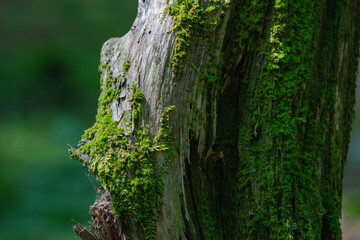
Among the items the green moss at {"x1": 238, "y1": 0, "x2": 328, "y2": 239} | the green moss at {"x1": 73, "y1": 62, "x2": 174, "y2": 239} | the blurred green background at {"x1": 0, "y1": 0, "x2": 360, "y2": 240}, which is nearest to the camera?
the green moss at {"x1": 73, "y1": 62, "x2": 174, "y2": 239}

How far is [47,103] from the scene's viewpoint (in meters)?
9.75

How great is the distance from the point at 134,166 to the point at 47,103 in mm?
8385

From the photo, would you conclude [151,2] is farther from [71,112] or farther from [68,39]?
[68,39]

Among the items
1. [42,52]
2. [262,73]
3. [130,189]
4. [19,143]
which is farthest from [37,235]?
[42,52]

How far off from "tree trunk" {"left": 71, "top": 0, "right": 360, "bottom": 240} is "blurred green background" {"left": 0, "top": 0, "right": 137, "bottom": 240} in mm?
4307

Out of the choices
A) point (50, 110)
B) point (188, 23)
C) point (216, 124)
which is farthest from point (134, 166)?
point (50, 110)

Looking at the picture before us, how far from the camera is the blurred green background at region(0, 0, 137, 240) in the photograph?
6555 millimetres

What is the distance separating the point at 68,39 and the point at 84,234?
10221mm

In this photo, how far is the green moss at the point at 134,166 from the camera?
6.42 feet

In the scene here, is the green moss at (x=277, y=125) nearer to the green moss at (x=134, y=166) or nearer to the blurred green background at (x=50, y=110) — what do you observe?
the green moss at (x=134, y=166)

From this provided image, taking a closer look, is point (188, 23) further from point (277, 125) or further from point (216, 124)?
point (277, 125)

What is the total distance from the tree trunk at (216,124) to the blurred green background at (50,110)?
4.28 metres

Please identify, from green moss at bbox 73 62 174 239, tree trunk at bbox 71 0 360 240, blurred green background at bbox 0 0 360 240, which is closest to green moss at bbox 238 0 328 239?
tree trunk at bbox 71 0 360 240

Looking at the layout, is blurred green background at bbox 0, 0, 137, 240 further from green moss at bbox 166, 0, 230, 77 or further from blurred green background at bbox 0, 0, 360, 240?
green moss at bbox 166, 0, 230, 77
